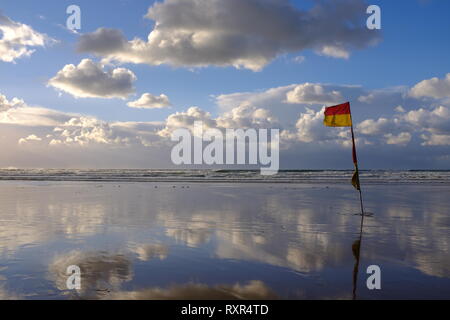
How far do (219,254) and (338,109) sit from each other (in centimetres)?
1009

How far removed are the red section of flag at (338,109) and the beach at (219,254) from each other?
4.55m

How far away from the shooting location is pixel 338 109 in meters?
16.0

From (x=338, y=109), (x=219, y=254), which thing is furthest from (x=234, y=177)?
(x=219, y=254)

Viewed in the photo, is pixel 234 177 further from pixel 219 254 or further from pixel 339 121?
pixel 219 254

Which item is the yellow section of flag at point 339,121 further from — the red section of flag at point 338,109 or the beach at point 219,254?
the beach at point 219,254

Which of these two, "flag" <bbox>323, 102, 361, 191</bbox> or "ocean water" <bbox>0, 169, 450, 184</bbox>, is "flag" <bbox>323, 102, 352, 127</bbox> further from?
"ocean water" <bbox>0, 169, 450, 184</bbox>

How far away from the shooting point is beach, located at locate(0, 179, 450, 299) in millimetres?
6215

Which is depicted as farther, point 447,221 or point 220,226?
point 447,221

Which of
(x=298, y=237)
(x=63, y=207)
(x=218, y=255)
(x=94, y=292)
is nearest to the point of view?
(x=94, y=292)

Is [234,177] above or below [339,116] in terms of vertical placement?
below
